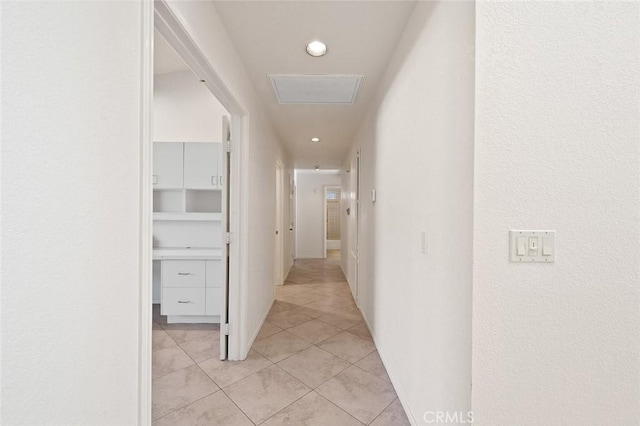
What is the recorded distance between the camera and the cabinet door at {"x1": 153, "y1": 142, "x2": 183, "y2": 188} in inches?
122

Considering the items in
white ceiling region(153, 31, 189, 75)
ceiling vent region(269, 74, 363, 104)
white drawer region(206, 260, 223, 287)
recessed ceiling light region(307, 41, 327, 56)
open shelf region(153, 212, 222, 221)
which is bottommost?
white drawer region(206, 260, 223, 287)

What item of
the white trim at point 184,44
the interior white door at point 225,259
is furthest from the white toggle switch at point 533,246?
the interior white door at point 225,259

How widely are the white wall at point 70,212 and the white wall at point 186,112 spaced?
2496 mm

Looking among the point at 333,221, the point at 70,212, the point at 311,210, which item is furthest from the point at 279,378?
the point at 333,221

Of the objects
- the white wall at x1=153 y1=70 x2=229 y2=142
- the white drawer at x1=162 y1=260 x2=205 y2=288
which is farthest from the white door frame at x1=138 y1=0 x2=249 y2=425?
the white drawer at x1=162 y1=260 x2=205 y2=288

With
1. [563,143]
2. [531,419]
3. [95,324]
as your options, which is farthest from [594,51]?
[95,324]

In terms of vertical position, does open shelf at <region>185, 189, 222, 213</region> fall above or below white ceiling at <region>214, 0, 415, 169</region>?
below

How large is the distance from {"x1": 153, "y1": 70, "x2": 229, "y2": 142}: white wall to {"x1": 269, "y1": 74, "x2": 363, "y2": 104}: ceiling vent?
985mm

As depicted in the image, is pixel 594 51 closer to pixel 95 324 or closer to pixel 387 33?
pixel 387 33

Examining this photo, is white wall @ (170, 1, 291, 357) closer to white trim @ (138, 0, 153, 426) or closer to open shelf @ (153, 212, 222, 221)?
white trim @ (138, 0, 153, 426)

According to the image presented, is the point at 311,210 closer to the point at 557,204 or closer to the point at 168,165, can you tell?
the point at 168,165

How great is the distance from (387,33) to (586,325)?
6.07 ft

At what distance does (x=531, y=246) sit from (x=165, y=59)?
12.2 feet
